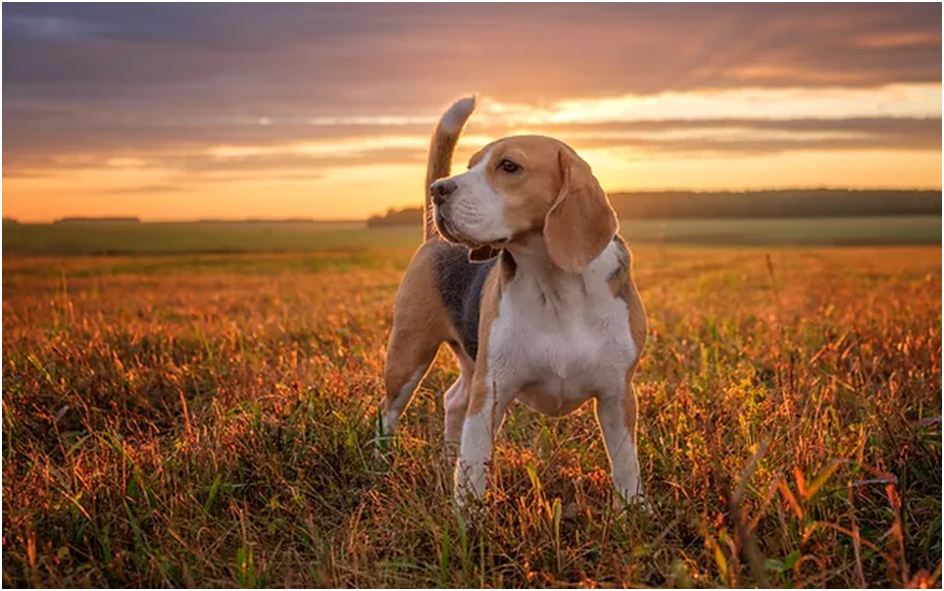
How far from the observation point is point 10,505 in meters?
4.47

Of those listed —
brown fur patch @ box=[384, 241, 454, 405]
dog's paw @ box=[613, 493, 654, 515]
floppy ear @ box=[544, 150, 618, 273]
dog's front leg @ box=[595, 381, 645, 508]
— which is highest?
floppy ear @ box=[544, 150, 618, 273]

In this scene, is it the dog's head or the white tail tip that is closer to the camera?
the dog's head

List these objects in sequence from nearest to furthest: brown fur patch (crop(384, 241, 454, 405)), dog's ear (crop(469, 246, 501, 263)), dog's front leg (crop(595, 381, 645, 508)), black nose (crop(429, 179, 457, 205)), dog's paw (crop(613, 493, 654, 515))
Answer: dog's paw (crop(613, 493, 654, 515))
black nose (crop(429, 179, 457, 205))
dog's front leg (crop(595, 381, 645, 508))
dog's ear (crop(469, 246, 501, 263))
brown fur patch (crop(384, 241, 454, 405))

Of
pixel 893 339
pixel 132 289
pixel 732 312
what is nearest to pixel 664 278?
pixel 732 312

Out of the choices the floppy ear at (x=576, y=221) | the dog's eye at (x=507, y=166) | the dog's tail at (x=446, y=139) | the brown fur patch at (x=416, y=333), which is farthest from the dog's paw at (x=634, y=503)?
the dog's tail at (x=446, y=139)

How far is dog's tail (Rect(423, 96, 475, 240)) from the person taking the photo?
6.14 m

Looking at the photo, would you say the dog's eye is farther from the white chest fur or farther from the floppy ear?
the white chest fur

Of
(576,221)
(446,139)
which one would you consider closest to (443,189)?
(576,221)

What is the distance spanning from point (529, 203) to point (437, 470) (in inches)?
54.9

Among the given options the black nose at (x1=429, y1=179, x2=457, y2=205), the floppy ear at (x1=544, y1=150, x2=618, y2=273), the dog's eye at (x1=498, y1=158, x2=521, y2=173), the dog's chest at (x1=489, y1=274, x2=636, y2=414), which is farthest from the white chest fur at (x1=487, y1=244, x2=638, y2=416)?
the black nose at (x1=429, y1=179, x2=457, y2=205)

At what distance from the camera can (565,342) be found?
4656 millimetres

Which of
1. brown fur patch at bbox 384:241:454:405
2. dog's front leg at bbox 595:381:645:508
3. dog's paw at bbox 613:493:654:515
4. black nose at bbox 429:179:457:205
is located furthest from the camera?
brown fur patch at bbox 384:241:454:405

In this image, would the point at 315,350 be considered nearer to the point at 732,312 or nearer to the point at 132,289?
the point at 732,312

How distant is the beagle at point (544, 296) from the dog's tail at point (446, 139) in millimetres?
1212
